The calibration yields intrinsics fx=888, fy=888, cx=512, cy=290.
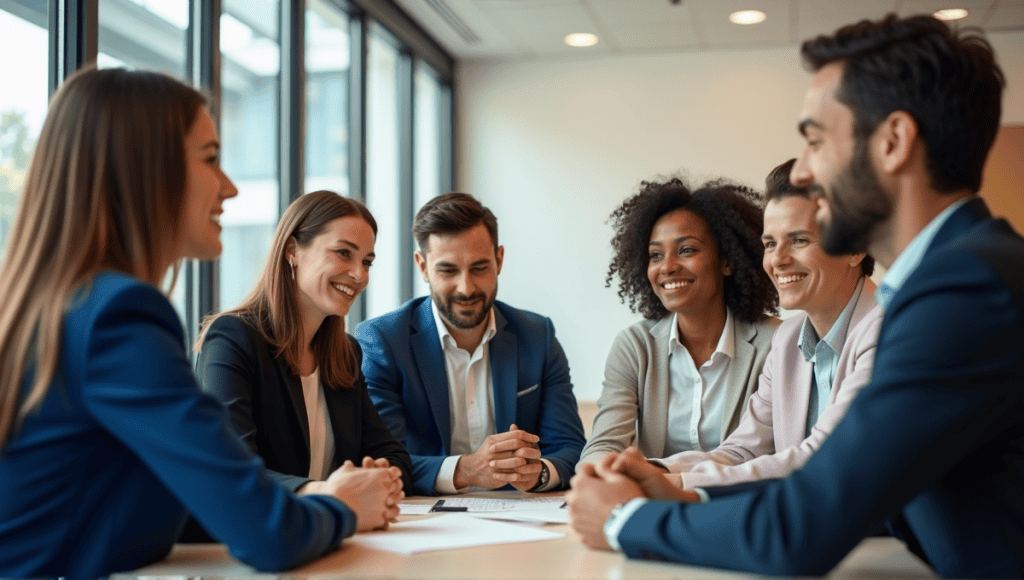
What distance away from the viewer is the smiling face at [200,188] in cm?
139

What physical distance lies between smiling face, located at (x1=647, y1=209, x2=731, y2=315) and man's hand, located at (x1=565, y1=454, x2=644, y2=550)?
4.92 feet

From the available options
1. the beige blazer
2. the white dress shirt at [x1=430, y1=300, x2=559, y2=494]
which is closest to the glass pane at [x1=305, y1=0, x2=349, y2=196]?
the white dress shirt at [x1=430, y1=300, x2=559, y2=494]

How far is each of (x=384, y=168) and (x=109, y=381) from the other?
484 centimetres

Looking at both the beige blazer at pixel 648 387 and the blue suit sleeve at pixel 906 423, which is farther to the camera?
the beige blazer at pixel 648 387

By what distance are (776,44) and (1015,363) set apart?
18.9 ft

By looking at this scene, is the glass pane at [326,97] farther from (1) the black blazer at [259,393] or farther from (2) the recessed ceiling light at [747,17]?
(1) the black blazer at [259,393]

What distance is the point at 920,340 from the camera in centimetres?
112

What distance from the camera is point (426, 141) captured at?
21.9 feet

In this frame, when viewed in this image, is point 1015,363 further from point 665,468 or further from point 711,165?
point 711,165

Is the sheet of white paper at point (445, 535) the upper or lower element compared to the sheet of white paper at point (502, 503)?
upper

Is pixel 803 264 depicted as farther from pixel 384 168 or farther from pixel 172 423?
pixel 384 168

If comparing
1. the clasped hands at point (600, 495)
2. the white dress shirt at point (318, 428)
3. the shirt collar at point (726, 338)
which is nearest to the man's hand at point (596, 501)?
the clasped hands at point (600, 495)

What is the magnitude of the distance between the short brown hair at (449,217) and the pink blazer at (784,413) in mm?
1124

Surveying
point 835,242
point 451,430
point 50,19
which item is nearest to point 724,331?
point 451,430
